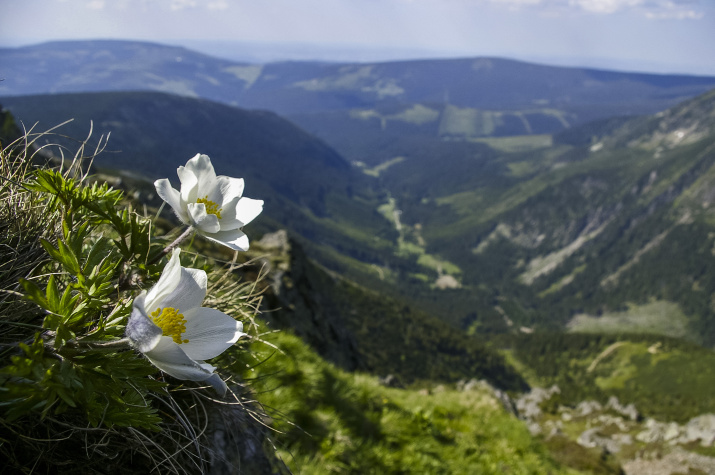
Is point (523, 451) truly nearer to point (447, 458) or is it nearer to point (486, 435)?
point (486, 435)

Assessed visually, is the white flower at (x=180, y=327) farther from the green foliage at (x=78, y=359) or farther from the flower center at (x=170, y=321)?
the green foliage at (x=78, y=359)

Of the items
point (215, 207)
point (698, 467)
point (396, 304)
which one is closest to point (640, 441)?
point (698, 467)

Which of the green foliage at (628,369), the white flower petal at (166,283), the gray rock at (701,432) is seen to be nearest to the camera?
the white flower petal at (166,283)

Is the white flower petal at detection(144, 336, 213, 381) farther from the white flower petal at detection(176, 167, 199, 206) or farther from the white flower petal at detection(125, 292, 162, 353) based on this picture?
the white flower petal at detection(176, 167, 199, 206)

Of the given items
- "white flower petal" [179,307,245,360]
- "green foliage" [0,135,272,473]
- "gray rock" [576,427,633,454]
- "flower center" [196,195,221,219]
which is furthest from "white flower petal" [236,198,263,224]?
"gray rock" [576,427,633,454]

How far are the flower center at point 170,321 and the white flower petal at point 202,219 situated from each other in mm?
444

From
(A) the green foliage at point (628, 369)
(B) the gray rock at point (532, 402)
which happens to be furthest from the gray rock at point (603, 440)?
(A) the green foliage at point (628, 369)

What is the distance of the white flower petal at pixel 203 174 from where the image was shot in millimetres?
2250

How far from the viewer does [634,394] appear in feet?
479

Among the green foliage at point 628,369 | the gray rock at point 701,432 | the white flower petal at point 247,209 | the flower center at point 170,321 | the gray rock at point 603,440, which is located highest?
the white flower petal at point 247,209

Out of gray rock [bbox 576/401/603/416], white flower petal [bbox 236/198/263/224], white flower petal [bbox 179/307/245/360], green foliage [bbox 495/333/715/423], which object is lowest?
green foliage [bbox 495/333/715/423]

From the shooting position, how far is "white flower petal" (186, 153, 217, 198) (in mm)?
2250

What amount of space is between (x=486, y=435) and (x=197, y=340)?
27.8 feet

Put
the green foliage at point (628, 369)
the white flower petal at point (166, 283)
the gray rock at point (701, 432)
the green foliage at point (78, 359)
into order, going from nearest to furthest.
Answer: the green foliage at point (78, 359), the white flower petal at point (166, 283), the gray rock at point (701, 432), the green foliage at point (628, 369)
